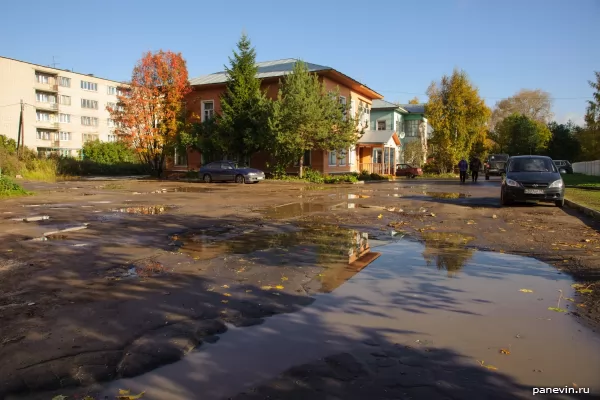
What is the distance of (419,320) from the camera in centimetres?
440

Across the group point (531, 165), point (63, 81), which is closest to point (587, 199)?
point (531, 165)

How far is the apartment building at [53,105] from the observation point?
60.0 metres

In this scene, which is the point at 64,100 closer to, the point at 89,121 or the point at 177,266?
the point at 89,121

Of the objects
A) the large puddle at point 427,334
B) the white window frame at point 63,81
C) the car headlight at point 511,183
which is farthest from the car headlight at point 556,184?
the white window frame at point 63,81

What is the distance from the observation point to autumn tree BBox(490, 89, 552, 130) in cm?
7112

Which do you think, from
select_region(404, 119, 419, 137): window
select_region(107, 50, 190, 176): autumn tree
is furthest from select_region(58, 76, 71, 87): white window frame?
select_region(404, 119, 419, 137): window

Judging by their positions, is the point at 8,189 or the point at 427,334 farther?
the point at 8,189

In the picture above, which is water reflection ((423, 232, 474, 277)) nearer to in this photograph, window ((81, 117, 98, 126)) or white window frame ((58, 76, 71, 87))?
white window frame ((58, 76, 71, 87))

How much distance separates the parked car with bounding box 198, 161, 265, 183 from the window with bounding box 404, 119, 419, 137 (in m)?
32.2

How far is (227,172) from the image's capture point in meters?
29.6

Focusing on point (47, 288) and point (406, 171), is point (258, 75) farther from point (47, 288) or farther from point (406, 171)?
point (47, 288)

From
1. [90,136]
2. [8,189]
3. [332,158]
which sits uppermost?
[90,136]

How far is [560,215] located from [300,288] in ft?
33.0

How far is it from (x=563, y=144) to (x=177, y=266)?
227 feet
